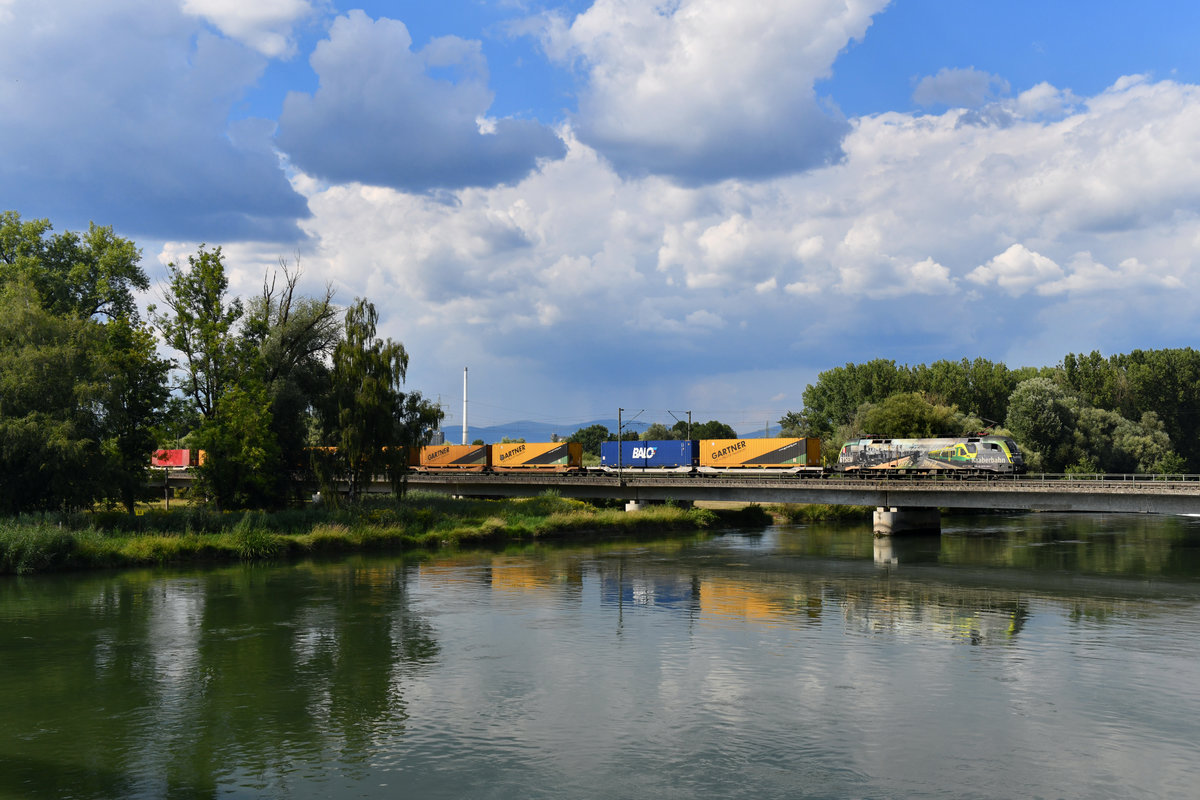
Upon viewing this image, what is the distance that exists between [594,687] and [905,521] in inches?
2279

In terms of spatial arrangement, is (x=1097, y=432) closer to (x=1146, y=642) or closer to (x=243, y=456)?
(x=1146, y=642)

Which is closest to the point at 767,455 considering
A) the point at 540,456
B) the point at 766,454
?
the point at 766,454

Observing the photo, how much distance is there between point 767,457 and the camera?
90.8 m

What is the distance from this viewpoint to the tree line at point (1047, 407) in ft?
365

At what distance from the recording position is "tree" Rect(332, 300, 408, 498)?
6438 cm

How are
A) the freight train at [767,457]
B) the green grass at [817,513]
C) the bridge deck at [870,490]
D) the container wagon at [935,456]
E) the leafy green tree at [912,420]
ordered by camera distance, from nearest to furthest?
the bridge deck at [870,490]
the container wagon at [935,456]
the freight train at [767,457]
the green grass at [817,513]
the leafy green tree at [912,420]

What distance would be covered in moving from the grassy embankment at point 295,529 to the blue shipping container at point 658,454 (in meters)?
11.1

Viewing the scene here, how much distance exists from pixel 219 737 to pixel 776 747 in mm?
12852

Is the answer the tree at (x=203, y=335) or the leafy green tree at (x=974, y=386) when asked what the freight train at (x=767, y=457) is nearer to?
the tree at (x=203, y=335)

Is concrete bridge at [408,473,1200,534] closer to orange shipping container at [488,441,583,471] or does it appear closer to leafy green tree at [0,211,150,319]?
orange shipping container at [488,441,583,471]

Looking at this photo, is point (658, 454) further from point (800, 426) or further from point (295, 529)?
point (800, 426)

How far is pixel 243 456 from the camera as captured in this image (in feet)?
191

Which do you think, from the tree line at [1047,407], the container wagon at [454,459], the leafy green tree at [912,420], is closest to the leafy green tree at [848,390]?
the tree line at [1047,407]

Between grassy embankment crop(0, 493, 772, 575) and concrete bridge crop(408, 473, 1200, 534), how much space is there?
345 cm
